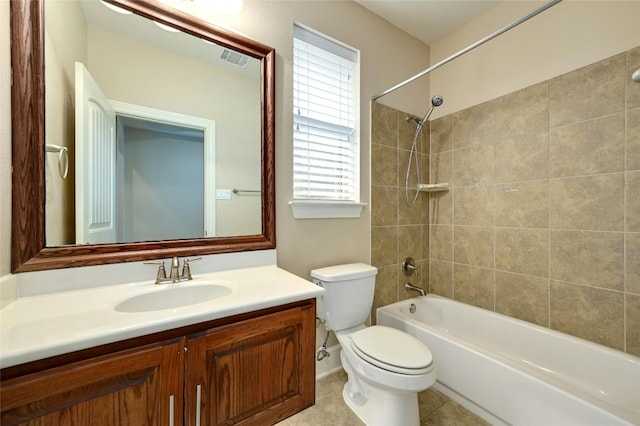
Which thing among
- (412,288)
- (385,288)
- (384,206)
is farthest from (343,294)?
(412,288)

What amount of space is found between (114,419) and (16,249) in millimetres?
682

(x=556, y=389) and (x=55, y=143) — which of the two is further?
(x=556, y=389)

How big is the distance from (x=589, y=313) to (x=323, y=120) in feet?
6.39

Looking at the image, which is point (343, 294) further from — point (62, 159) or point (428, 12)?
point (428, 12)

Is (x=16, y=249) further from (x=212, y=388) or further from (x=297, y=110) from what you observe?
(x=297, y=110)

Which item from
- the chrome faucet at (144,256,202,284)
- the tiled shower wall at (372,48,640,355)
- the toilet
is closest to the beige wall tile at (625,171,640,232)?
the tiled shower wall at (372,48,640,355)

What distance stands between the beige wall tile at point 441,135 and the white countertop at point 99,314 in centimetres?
178

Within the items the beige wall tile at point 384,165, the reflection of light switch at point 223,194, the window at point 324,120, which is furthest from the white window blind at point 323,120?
the reflection of light switch at point 223,194

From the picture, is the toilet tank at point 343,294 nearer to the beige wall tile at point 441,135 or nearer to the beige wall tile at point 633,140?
the beige wall tile at point 441,135

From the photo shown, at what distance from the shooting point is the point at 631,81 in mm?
1255

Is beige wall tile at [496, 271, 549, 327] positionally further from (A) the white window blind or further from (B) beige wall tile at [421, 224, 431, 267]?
(A) the white window blind

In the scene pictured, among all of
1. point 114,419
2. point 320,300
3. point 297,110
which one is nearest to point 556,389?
point 320,300

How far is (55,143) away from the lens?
3.09 feet

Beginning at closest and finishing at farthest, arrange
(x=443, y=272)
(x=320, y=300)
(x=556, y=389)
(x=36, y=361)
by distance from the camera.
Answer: (x=36, y=361)
(x=556, y=389)
(x=320, y=300)
(x=443, y=272)
